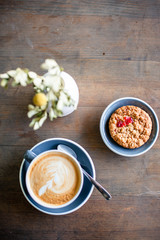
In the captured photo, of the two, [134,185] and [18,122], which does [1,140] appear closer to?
[18,122]

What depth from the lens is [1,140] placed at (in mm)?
1130

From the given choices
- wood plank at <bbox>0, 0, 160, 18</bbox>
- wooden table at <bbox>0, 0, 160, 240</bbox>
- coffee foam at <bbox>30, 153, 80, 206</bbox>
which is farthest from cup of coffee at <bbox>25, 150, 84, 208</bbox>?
wood plank at <bbox>0, 0, 160, 18</bbox>

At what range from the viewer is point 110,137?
108 centimetres

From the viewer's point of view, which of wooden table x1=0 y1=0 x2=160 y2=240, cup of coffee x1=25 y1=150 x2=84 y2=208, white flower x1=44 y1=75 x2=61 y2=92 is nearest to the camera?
white flower x1=44 y1=75 x2=61 y2=92

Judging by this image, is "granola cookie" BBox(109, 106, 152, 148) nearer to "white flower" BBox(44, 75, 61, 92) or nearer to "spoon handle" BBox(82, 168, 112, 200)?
"spoon handle" BBox(82, 168, 112, 200)

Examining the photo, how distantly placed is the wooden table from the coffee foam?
187mm

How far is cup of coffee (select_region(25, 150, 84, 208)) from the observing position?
96 cm

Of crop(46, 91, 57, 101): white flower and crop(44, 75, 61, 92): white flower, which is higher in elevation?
crop(44, 75, 61, 92): white flower

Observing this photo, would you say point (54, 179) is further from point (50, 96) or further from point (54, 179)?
point (50, 96)

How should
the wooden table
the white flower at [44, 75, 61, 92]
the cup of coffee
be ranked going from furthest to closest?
the wooden table, the cup of coffee, the white flower at [44, 75, 61, 92]

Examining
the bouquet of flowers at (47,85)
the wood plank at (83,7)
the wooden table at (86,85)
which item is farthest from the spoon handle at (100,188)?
the wood plank at (83,7)

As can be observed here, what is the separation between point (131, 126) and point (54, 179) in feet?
1.44

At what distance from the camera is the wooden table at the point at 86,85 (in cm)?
113

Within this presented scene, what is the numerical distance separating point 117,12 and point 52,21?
34 centimetres
